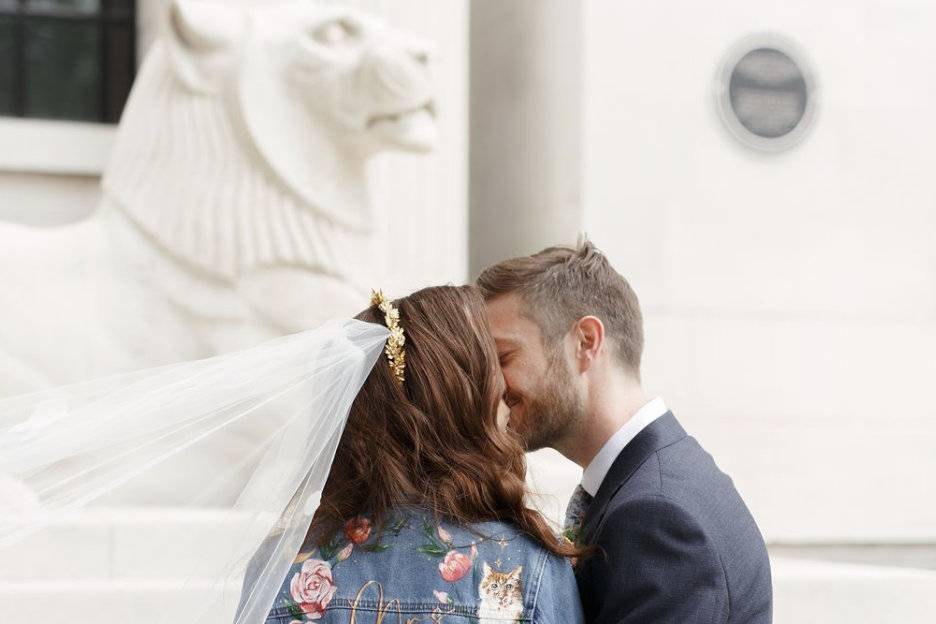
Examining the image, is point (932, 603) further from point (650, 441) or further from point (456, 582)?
point (456, 582)

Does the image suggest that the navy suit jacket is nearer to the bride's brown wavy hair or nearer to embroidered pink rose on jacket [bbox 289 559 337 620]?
the bride's brown wavy hair

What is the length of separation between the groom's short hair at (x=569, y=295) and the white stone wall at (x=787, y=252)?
3.38 metres

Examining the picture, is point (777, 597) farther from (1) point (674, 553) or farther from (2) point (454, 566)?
(2) point (454, 566)

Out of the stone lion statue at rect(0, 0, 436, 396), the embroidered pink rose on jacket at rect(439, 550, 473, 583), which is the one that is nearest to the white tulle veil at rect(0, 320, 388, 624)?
the embroidered pink rose on jacket at rect(439, 550, 473, 583)

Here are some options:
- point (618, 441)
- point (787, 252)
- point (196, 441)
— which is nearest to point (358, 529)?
point (196, 441)

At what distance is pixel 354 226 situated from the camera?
4.54 metres

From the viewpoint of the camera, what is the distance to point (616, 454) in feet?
A: 7.18

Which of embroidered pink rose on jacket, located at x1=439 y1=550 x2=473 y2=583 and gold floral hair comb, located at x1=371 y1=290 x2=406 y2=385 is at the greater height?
gold floral hair comb, located at x1=371 y1=290 x2=406 y2=385

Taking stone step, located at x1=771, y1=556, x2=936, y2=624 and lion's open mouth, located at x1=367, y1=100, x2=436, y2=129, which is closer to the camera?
stone step, located at x1=771, y1=556, x2=936, y2=624

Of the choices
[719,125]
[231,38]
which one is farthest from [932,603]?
[231,38]

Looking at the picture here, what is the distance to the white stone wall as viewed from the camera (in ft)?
18.9

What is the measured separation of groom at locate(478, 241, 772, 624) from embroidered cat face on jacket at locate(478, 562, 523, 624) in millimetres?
217

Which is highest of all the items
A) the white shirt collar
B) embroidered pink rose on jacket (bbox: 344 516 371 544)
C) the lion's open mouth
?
the lion's open mouth

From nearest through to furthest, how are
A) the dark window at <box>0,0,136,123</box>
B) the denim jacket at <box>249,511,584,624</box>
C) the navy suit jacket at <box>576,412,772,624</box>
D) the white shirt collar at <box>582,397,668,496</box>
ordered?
1. the denim jacket at <box>249,511,584,624</box>
2. the navy suit jacket at <box>576,412,772,624</box>
3. the white shirt collar at <box>582,397,668,496</box>
4. the dark window at <box>0,0,136,123</box>
